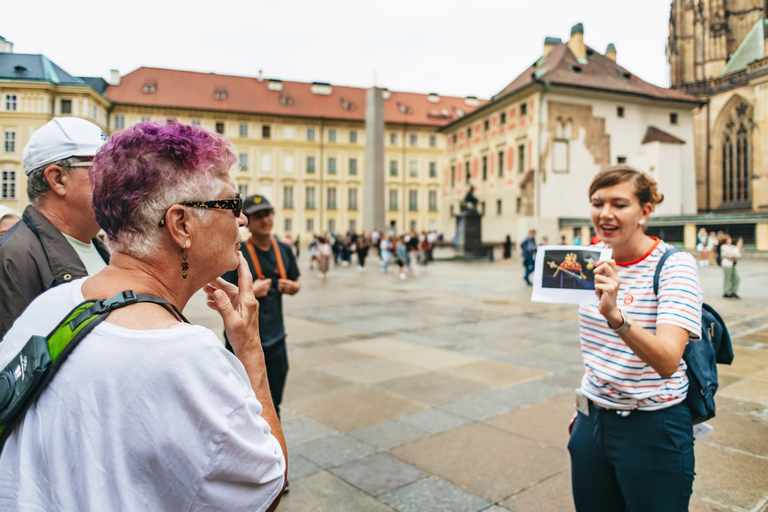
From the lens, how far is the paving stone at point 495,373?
19.6ft

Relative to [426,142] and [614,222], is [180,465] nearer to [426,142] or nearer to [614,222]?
[614,222]

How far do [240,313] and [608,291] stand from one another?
118 cm

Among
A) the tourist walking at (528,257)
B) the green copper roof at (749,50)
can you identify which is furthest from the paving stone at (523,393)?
the green copper roof at (749,50)

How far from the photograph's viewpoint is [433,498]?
3.30m

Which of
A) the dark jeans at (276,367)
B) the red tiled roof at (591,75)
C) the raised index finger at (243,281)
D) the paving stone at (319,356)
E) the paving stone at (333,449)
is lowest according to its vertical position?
the paving stone at (333,449)

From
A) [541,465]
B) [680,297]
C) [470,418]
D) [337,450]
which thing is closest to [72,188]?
[680,297]

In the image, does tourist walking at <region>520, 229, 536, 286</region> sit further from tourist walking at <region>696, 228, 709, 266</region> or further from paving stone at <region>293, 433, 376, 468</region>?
paving stone at <region>293, 433, 376, 468</region>

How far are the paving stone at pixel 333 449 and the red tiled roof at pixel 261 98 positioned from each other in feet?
194

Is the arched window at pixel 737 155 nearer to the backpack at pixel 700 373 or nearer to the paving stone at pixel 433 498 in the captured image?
the paving stone at pixel 433 498

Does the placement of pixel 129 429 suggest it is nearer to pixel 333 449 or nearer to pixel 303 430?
pixel 333 449

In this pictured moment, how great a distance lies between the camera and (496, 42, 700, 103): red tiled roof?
136 ft

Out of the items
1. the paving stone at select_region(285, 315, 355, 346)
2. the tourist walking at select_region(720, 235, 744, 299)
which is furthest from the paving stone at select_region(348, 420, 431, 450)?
the tourist walking at select_region(720, 235, 744, 299)

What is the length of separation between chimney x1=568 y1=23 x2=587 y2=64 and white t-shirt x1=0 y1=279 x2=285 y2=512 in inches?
1931

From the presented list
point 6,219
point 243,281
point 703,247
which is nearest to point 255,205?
point 6,219
